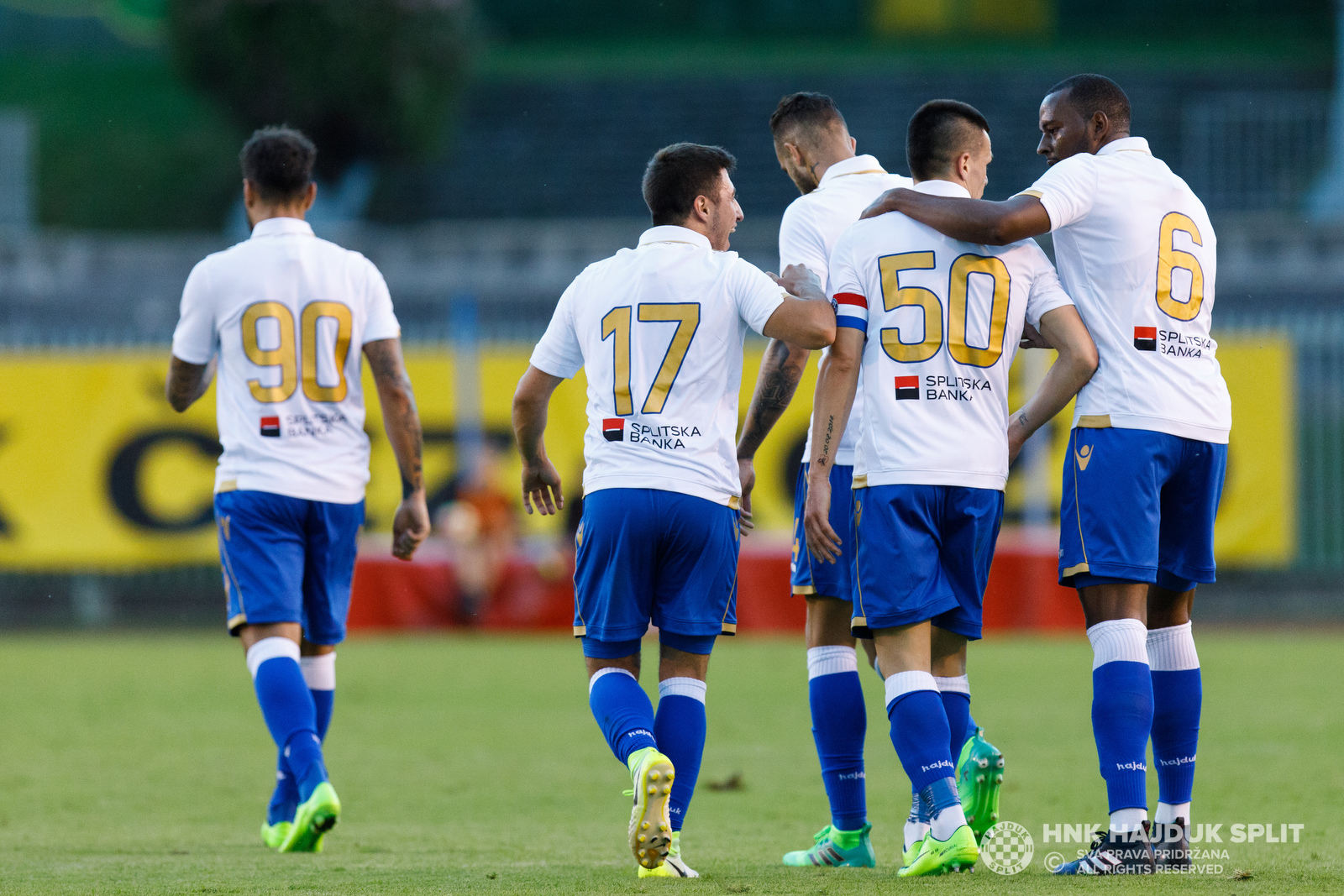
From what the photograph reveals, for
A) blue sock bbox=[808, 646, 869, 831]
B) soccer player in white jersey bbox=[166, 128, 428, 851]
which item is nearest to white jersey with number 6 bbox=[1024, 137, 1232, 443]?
blue sock bbox=[808, 646, 869, 831]

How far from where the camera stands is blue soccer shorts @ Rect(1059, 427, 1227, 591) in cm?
500

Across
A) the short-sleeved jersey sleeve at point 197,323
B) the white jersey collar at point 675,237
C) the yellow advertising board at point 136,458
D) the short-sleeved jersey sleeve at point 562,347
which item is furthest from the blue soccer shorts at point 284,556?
the yellow advertising board at point 136,458

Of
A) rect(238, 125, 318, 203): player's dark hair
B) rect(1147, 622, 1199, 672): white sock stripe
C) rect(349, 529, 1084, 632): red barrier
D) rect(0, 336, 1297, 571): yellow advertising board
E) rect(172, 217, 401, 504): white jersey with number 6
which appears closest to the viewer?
rect(1147, 622, 1199, 672): white sock stripe

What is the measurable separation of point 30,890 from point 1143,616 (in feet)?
10.9

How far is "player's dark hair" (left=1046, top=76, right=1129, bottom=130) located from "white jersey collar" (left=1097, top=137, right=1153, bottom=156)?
0.15 ft

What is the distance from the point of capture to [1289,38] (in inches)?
1374

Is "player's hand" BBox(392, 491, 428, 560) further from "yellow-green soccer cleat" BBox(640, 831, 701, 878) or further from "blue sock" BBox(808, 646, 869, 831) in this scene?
"yellow-green soccer cleat" BBox(640, 831, 701, 878)

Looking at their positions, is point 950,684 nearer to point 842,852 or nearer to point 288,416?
point 842,852

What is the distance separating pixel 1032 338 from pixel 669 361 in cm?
120

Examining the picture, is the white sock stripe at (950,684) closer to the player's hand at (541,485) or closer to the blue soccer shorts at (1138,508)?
the blue soccer shorts at (1138,508)

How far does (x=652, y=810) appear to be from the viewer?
4.67 m

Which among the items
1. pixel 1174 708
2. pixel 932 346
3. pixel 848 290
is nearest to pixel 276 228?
pixel 848 290

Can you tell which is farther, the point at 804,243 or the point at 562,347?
the point at 804,243

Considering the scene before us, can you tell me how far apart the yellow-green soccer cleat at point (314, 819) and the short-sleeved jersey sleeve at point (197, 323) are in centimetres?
165
